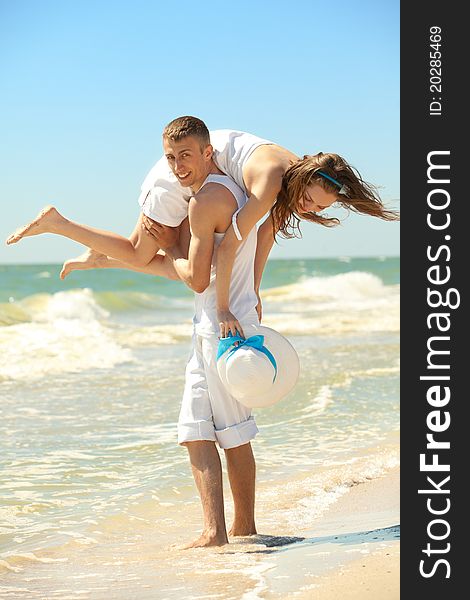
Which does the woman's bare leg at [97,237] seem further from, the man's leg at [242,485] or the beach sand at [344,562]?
the beach sand at [344,562]

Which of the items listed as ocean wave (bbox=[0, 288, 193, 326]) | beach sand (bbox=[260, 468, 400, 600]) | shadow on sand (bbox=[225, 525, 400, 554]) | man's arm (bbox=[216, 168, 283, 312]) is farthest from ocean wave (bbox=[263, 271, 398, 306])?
man's arm (bbox=[216, 168, 283, 312])

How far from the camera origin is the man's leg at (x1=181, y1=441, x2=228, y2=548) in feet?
12.0

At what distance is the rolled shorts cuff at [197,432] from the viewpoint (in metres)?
3.77

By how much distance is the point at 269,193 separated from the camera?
3586 millimetres

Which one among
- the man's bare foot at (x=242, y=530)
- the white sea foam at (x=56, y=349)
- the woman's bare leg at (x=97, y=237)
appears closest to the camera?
the man's bare foot at (x=242, y=530)

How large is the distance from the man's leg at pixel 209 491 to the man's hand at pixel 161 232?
2.65ft

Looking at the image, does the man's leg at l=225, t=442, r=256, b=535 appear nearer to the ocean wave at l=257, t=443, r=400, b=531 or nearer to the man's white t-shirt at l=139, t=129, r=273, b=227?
the ocean wave at l=257, t=443, r=400, b=531

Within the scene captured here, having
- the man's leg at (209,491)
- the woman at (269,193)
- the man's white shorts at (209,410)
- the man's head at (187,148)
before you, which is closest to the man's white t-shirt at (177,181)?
the woman at (269,193)

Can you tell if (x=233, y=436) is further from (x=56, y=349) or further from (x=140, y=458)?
(x=56, y=349)

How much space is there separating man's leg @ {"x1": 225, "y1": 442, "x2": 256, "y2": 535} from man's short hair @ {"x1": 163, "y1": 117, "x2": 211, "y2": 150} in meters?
1.21

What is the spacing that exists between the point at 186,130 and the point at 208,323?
75 cm

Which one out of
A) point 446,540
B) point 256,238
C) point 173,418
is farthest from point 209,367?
point 173,418

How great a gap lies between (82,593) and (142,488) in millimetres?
1711

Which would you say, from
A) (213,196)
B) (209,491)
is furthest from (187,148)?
(209,491)
